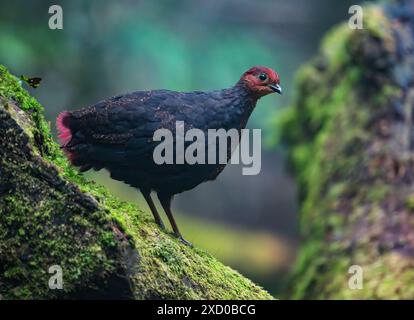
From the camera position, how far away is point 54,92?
489 inches

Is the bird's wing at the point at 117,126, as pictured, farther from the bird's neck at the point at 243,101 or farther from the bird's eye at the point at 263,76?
the bird's eye at the point at 263,76

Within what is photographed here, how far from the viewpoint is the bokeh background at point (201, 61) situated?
1138 centimetres

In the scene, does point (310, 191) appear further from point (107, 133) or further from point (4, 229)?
point (4, 229)

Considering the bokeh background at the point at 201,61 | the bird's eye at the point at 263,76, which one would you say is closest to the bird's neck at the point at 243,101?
the bird's eye at the point at 263,76

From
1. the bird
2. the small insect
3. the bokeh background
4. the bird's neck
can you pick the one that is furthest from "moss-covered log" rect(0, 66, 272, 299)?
the bokeh background

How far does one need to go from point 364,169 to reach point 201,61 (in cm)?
763

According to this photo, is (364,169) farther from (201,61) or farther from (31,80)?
(201,61)

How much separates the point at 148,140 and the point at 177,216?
1056 centimetres

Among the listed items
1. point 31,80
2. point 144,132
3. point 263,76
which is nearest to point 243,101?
point 263,76

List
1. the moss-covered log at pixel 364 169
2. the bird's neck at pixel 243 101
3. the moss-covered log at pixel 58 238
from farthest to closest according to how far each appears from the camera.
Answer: the moss-covered log at pixel 364 169 < the bird's neck at pixel 243 101 < the moss-covered log at pixel 58 238

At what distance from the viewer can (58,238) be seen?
352 cm

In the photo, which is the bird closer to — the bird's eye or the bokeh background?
the bird's eye

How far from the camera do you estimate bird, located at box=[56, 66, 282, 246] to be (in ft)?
15.7

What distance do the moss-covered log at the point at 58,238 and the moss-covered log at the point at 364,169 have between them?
8.69 feet
